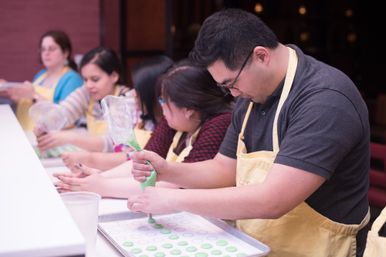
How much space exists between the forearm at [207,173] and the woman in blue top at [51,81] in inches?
70.8

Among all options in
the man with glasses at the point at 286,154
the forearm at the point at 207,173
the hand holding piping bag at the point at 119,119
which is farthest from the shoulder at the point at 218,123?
the hand holding piping bag at the point at 119,119

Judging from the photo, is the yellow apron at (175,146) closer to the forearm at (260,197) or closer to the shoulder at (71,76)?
the forearm at (260,197)

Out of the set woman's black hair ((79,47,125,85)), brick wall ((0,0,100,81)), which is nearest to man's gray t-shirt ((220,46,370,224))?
woman's black hair ((79,47,125,85))

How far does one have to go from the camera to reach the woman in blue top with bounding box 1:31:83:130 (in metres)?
3.39

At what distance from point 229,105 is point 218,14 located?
0.52 meters

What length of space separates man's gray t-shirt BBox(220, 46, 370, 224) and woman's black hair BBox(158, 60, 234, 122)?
1.06 feet

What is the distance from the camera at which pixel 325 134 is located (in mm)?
1261

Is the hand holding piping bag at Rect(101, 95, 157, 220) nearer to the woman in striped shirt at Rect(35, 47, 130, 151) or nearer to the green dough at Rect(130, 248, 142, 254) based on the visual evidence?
the green dough at Rect(130, 248, 142, 254)

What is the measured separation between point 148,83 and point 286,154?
1.11 metres

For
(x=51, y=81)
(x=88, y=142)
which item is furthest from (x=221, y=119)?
(x=51, y=81)

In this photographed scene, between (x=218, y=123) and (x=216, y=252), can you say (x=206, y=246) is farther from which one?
(x=218, y=123)

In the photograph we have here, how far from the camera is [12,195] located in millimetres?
1026

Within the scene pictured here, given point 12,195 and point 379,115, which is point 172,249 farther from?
point 379,115

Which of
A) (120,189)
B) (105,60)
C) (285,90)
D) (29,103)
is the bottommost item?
(29,103)
